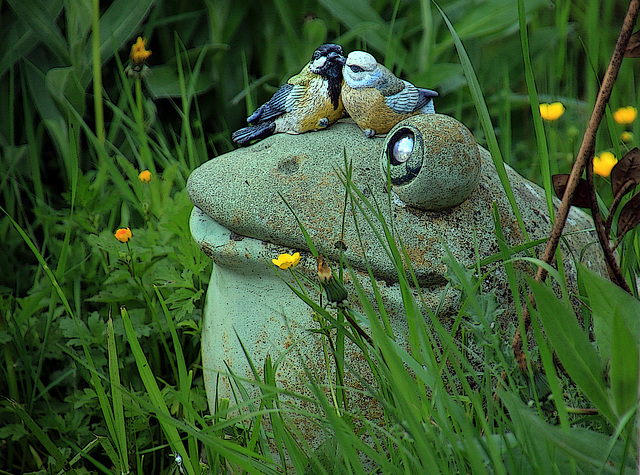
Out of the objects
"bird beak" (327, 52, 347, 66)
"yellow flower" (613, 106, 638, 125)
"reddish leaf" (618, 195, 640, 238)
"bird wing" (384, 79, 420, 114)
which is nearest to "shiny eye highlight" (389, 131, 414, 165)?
"bird wing" (384, 79, 420, 114)

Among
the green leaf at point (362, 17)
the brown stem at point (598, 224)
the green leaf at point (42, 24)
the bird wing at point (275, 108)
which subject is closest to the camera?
the brown stem at point (598, 224)

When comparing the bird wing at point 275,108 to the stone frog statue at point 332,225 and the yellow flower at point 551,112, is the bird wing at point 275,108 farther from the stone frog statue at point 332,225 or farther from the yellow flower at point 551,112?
the yellow flower at point 551,112

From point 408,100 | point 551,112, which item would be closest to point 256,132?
point 408,100

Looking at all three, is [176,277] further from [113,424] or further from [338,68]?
[338,68]

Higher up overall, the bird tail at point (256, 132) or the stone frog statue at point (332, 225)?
the bird tail at point (256, 132)

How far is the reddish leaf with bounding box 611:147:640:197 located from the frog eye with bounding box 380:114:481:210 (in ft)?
0.77

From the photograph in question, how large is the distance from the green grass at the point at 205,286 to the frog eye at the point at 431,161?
5cm

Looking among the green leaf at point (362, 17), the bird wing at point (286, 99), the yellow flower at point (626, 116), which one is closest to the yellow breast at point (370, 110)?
the bird wing at point (286, 99)

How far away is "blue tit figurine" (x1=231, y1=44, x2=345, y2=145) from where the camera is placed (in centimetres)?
128

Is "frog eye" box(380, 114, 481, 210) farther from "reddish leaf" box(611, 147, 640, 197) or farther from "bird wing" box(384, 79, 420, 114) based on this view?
"reddish leaf" box(611, 147, 640, 197)

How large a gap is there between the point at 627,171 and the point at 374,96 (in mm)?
463

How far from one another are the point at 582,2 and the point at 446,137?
2272mm

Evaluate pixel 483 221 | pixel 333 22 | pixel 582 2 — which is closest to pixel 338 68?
pixel 483 221

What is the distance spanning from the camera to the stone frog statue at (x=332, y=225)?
1114 millimetres
